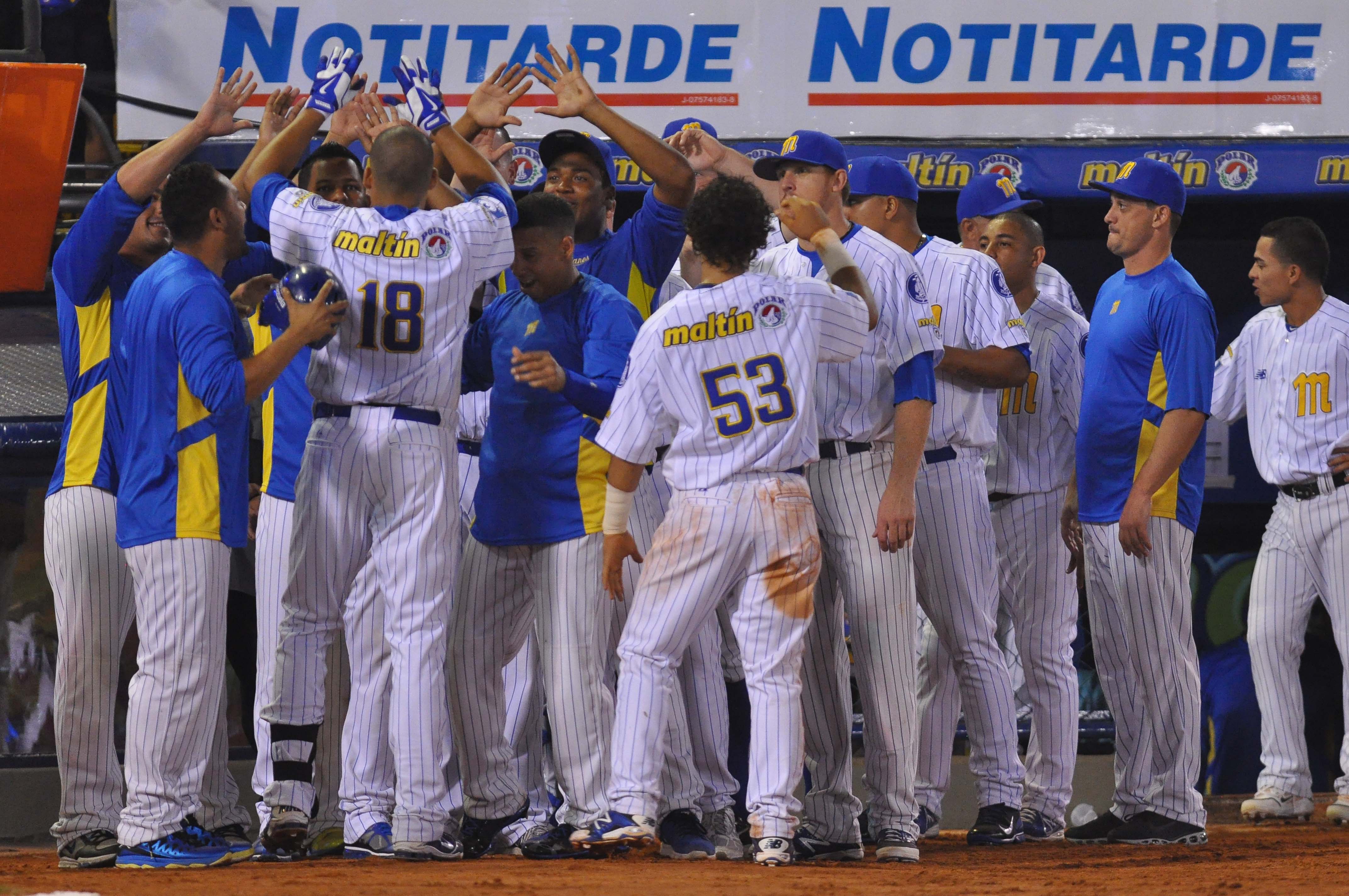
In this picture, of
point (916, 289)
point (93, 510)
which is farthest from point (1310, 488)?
point (93, 510)

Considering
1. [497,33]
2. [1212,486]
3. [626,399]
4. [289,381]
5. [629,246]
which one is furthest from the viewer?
[1212,486]

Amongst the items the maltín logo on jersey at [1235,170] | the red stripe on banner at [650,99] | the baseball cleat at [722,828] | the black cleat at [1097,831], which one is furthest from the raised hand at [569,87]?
the maltín logo on jersey at [1235,170]

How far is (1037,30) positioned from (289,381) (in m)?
3.49

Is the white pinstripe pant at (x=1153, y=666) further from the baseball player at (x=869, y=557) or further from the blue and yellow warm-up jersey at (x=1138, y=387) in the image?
the baseball player at (x=869, y=557)

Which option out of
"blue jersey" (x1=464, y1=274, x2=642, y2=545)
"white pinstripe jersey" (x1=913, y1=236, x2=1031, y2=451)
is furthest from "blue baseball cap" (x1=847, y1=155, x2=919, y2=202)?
"blue jersey" (x1=464, y1=274, x2=642, y2=545)

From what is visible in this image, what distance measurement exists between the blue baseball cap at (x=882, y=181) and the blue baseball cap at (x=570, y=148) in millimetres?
753

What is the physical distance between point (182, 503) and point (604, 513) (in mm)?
1073

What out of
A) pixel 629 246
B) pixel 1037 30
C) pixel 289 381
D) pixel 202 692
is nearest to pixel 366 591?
pixel 202 692

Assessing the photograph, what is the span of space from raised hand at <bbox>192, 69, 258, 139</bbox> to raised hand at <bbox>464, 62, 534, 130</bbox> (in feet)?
2.05

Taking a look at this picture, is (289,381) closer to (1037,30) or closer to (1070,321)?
(1070,321)

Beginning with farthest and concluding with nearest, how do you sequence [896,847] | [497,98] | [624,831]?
[497,98] < [896,847] < [624,831]

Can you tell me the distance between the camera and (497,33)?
20.8ft

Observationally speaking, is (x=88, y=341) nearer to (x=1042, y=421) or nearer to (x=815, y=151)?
(x=815, y=151)

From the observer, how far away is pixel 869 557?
167 inches
